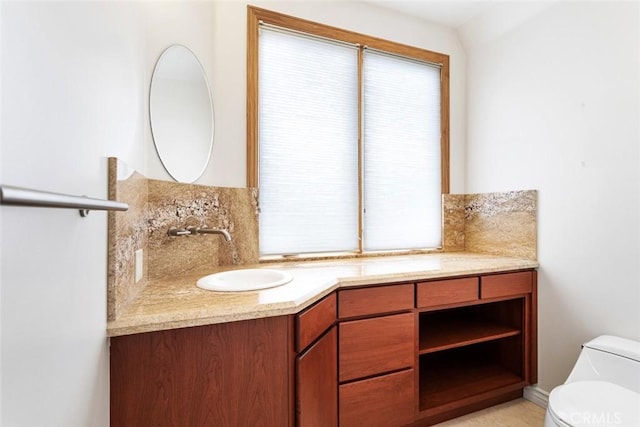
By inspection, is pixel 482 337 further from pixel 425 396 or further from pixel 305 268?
pixel 305 268

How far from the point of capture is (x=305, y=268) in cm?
186

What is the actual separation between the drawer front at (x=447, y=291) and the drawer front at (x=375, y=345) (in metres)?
0.14

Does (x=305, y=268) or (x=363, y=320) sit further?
(x=305, y=268)

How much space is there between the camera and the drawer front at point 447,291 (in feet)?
5.61

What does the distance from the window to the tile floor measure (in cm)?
115

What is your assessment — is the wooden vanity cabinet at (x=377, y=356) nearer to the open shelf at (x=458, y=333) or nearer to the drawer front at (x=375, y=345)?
the drawer front at (x=375, y=345)

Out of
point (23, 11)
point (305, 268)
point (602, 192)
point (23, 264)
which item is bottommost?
point (305, 268)

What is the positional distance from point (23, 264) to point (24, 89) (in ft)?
0.91

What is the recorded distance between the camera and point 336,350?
1.48 metres

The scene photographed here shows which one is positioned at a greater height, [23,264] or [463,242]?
[23,264]

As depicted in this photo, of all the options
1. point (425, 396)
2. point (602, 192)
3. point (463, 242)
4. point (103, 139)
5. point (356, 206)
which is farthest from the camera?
point (463, 242)

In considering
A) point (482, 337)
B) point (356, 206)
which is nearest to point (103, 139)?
point (356, 206)

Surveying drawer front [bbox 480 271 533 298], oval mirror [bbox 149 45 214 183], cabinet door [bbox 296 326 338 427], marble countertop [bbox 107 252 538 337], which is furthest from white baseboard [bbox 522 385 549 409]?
oval mirror [bbox 149 45 214 183]

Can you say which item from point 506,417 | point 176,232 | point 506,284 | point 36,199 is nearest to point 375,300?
point 506,284
